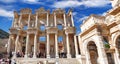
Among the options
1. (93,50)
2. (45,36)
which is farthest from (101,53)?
(45,36)

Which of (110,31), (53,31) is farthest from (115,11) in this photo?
(53,31)

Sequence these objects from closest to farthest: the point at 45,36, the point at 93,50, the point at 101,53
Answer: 1. the point at 101,53
2. the point at 93,50
3. the point at 45,36

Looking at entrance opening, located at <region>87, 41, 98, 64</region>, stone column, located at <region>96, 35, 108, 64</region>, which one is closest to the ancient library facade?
entrance opening, located at <region>87, 41, 98, 64</region>

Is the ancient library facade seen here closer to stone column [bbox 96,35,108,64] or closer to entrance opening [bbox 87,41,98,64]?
entrance opening [bbox 87,41,98,64]

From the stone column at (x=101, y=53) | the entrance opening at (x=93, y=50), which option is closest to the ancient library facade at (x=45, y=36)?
the entrance opening at (x=93, y=50)

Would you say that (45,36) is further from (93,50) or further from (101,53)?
(101,53)

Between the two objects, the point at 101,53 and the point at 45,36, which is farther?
the point at 45,36

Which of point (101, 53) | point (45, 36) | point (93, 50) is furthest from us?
point (45, 36)

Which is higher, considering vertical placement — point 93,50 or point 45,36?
point 45,36

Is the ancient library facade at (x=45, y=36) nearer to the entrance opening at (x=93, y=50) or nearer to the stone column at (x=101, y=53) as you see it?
the entrance opening at (x=93, y=50)

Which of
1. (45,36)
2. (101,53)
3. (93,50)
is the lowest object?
(101,53)

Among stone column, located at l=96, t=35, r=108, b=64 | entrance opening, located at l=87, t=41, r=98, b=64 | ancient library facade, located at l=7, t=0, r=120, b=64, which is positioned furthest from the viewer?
ancient library facade, located at l=7, t=0, r=120, b=64

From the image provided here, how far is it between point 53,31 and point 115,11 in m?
25.0

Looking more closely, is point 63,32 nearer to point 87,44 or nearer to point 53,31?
point 53,31
